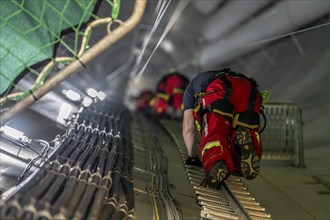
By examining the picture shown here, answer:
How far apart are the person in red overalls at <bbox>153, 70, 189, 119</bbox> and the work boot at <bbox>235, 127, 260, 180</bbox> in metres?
4.71

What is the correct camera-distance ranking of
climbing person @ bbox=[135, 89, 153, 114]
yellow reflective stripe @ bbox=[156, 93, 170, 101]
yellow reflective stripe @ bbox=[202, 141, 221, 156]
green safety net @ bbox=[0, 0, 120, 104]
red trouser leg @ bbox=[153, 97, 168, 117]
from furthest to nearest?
1. climbing person @ bbox=[135, 89, 153, 114]
2. red trouser leg @ bbox=[153, 97, 168, 117]
3. yellow reflective stripe @ bbox=[156, 93, 170, 101]
4. yellow reflective stripe @ bbox=[202, 141, 221, 156]
5. green safety net @ bbox=[0, 0, 120, 104]

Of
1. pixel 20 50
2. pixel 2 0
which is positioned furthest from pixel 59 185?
pixel 2 0

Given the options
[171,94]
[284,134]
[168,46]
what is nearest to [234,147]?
[284,134]

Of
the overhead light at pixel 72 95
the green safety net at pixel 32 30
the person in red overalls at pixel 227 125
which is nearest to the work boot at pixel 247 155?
the person in red overalls at pixel 227 125

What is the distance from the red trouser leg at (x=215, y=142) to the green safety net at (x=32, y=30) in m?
1.02

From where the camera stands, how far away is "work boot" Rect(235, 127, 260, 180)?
2.63 meters

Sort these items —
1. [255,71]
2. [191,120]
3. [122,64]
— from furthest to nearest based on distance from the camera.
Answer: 1. [122,64]
2. [255,71]
3. [191,120]

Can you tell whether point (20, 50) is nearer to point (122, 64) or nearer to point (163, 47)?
point (122, 64)

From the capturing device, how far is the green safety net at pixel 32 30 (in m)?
2.27

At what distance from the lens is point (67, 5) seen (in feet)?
7.48

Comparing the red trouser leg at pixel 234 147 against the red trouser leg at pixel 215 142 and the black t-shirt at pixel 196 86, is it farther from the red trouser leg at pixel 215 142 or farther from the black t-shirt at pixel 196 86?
the black t-shirt at pixel 196 86

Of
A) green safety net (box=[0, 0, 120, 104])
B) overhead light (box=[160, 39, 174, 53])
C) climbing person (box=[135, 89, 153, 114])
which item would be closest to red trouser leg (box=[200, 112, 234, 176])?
green safety net (box=[0, 0, 120, 104])

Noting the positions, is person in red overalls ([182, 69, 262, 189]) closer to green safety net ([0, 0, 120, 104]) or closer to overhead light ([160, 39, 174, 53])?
green safety net ([0, 0, 120, 104])

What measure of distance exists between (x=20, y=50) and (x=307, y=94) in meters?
4.16
